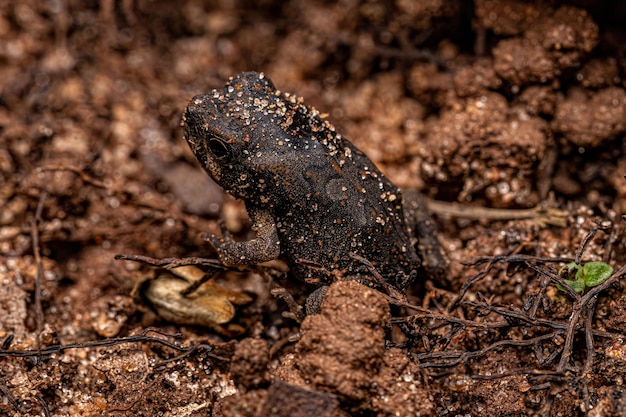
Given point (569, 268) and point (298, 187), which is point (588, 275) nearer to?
point (569, 268)

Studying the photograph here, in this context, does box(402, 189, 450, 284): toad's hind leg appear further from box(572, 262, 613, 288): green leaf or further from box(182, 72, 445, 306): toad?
box(572, 262, 613, 288): green leaf

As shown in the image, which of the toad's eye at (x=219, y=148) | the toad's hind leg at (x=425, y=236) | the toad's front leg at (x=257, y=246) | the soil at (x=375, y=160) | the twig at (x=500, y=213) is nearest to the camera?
the soil at (x=375, y=160)

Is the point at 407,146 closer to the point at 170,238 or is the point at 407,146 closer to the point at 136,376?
the point at 170,238

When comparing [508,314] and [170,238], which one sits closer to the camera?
A: [508,314]

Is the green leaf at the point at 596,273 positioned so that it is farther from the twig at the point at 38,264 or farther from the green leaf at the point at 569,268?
the twig at the point at 38,264

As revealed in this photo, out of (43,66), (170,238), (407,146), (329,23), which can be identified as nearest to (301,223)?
(170,238)

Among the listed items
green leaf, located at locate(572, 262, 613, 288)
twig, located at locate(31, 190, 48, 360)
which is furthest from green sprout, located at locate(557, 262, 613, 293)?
twig, located at locate(31, 190, 48, 360)

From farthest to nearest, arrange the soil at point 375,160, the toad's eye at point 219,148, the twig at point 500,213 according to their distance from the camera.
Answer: the twig at point 500,213 < the toad's eye at point 219,148 < the soil at point 375,160

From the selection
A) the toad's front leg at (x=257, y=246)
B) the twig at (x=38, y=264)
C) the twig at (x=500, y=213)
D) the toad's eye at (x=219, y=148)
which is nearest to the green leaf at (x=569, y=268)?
the twig at (x=500, y=213)
